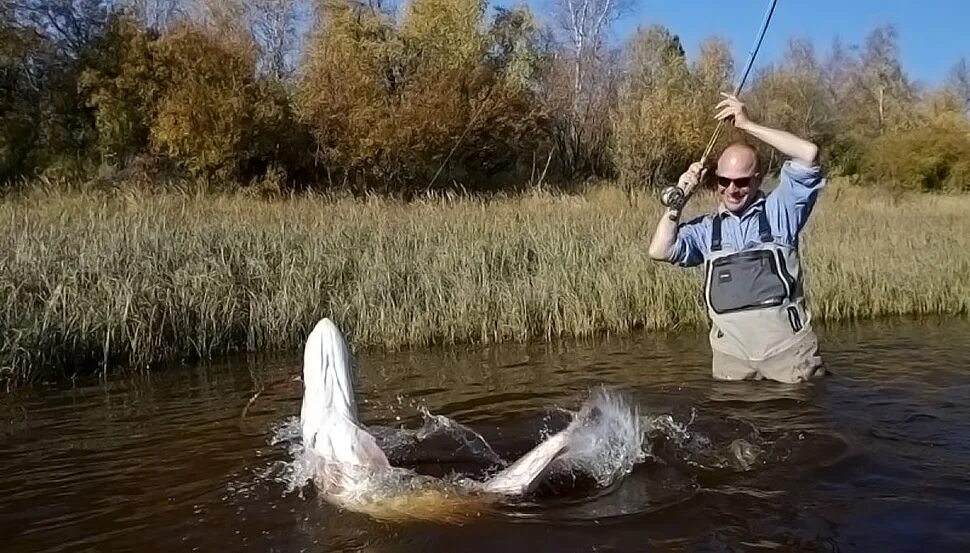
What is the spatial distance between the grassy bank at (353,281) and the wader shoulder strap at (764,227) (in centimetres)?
475

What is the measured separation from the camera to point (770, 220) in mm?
5484

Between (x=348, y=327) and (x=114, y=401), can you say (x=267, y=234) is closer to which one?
(x=348, y=327)

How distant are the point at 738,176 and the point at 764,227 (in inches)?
13.4

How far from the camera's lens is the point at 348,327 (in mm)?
9883

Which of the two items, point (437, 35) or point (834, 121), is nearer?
point (437, 35)

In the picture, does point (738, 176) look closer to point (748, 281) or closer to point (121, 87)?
point (748, 281)

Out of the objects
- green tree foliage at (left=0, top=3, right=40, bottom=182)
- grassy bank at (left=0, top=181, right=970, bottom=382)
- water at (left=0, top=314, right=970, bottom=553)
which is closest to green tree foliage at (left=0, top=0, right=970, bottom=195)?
green tree foliage at (left=0, top=3, right=40, bottom=182)

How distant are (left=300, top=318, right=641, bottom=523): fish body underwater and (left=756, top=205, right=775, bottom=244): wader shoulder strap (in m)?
1.75

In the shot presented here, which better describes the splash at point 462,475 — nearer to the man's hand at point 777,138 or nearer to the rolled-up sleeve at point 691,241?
the rolled-up sleeve at point 691,241

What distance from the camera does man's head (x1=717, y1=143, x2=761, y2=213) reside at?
5438 mm

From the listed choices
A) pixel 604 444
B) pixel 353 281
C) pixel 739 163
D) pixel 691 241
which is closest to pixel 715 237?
pixel 691 241

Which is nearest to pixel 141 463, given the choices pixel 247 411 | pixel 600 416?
pixel 247 411

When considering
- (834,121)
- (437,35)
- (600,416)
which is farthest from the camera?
(834,121)

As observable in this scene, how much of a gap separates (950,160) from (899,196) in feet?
27.0
